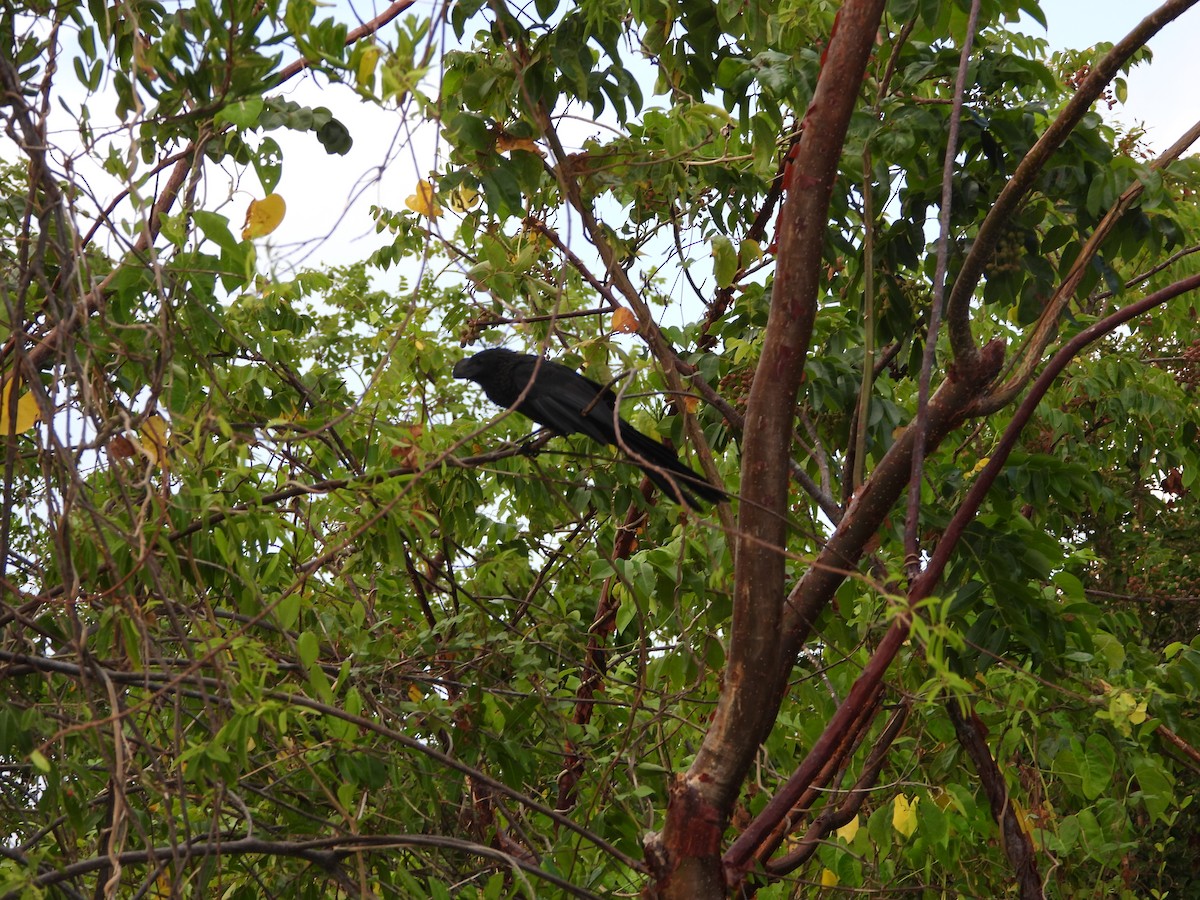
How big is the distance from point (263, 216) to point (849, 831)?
6.58ft

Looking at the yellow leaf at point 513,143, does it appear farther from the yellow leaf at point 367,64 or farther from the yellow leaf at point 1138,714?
the yellow leaf at point 1138,714

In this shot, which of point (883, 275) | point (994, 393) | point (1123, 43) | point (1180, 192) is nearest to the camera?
point (1123, 43)

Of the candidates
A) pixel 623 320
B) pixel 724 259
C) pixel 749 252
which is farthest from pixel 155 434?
pixel 749 252

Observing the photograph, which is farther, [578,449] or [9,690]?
[578,449]

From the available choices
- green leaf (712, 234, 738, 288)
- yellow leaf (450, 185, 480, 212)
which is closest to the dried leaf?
yellow leaf (450, 185, 480, 212)

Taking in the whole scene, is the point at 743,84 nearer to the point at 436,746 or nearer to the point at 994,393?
the point at 994,393

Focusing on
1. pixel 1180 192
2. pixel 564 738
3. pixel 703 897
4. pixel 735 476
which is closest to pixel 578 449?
pixel 735 476

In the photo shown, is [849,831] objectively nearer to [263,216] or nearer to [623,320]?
[623,320]

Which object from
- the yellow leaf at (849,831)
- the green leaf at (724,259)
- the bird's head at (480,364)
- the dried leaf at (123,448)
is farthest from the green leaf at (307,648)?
the bird's head at (480,364)

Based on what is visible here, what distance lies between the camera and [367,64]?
5.63 feet

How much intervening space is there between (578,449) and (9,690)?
1.74 metres

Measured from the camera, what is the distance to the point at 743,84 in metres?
2.26

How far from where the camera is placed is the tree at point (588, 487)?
1.88m

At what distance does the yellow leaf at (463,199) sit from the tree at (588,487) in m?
0.07
